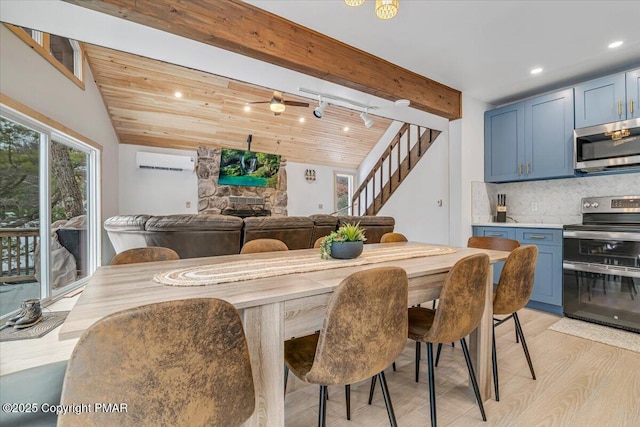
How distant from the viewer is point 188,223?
2.93 m

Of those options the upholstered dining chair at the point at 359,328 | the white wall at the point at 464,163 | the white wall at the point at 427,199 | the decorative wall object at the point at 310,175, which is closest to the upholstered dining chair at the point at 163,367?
the upholstered dining chair at the point at 359,328

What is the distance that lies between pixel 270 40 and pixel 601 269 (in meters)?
3.60

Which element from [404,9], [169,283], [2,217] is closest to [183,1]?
[404,9]

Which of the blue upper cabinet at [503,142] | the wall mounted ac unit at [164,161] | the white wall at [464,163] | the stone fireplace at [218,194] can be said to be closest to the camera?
the blue upper cabinet at [503,142]

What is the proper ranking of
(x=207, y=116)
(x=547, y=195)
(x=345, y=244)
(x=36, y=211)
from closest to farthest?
(x=345, y=244), (x=36, y=211), (x=547, y=195), (x=207, y=116)

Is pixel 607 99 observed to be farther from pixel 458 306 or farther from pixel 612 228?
pixel 458 306

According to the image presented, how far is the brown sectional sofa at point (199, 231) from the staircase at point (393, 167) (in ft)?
9.22

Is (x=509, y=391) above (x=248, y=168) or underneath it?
underneath

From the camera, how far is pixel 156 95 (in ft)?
16.4

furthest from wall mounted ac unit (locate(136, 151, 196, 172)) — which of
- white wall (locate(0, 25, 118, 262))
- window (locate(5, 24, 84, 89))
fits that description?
window (locate(5, 24, 84, 89))

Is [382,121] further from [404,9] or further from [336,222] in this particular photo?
[404,9]

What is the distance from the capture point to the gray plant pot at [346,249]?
1.72 meters

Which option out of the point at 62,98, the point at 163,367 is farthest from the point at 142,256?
the point at 62,98

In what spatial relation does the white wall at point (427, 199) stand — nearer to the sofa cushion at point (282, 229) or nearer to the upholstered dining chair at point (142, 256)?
the sofa cushion at point (282, 229)
